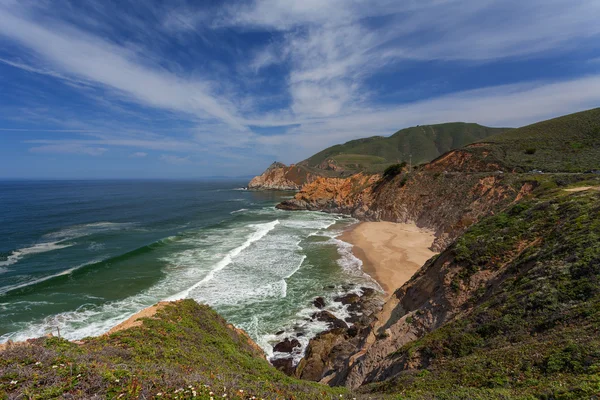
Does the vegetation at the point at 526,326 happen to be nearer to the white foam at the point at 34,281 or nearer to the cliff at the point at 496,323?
the cliff at the point at 496,323

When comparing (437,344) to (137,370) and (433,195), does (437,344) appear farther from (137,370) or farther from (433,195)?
(433,195)

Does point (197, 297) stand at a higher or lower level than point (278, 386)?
lower

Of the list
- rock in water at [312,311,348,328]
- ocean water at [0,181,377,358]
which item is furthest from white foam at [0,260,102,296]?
rock in water at [312,311,348,328]

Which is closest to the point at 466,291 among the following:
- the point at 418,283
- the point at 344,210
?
the point at 418,283

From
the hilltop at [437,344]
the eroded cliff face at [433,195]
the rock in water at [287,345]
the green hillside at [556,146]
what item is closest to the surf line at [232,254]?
the hilltop at [437,344]

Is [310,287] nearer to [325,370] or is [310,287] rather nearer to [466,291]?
[325,370]
